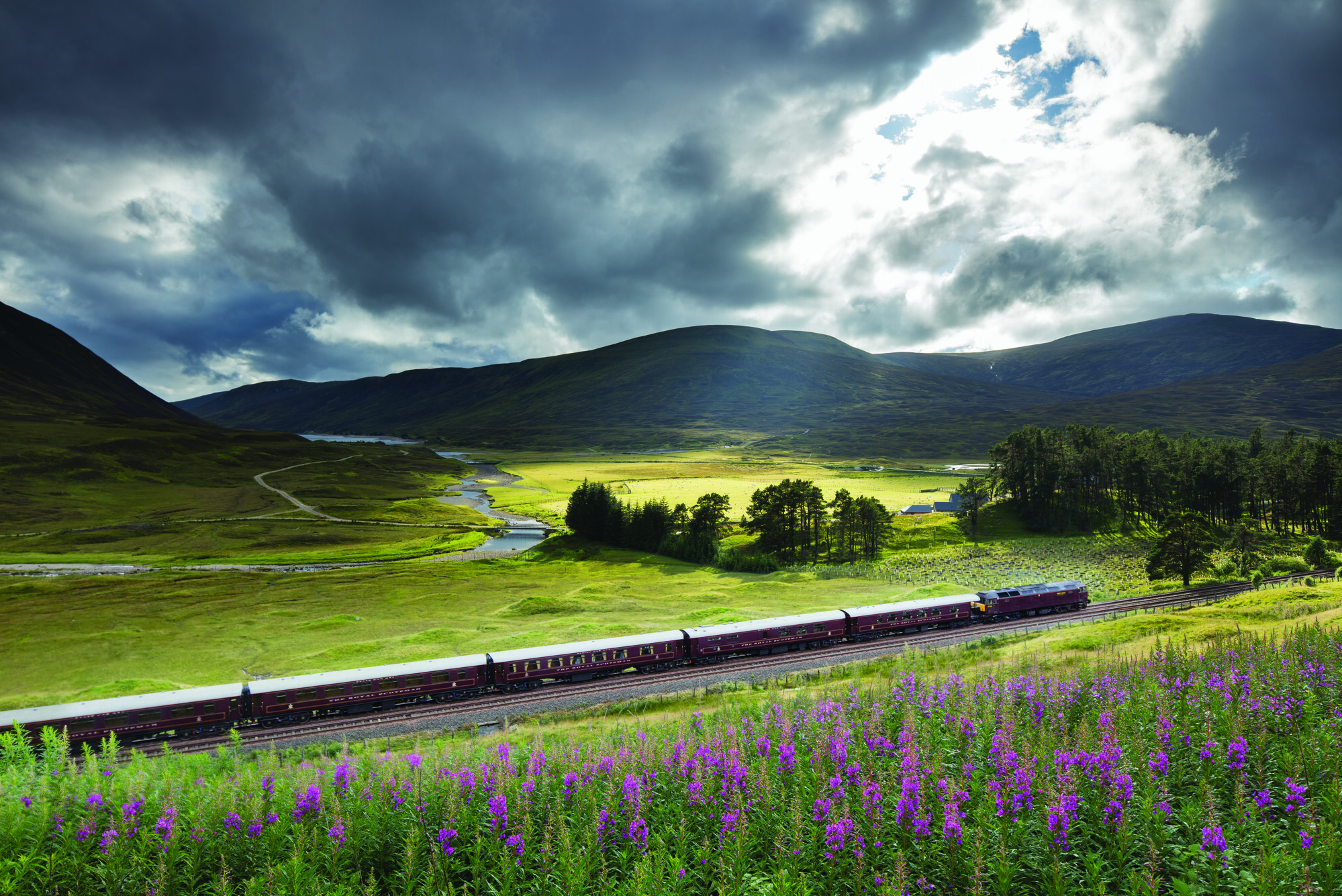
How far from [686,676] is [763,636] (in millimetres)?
7682

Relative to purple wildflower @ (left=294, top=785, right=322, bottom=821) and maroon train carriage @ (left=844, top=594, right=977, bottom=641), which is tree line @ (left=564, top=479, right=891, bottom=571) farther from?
purple wildflower @ (left=294, top=785, right=322, bottom=821)

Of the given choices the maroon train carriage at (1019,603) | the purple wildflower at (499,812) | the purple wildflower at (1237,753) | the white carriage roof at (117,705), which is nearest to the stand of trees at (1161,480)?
the maroon train carriage at (1019,603)

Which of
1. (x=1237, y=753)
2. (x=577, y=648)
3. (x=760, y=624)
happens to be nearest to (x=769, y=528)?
(x=760, y=624)

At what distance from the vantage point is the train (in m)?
32.2

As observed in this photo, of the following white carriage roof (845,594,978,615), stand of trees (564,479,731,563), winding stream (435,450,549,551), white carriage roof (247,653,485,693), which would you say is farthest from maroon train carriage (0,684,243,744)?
winding stream (435,450,549,551)

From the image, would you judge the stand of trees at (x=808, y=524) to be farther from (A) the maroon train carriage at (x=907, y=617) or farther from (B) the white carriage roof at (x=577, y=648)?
(B) the white carriage roof at (x=577, y=648)

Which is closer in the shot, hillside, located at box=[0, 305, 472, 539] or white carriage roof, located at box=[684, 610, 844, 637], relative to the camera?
white carriage roof, located at box=[684, 610, 844, 637]

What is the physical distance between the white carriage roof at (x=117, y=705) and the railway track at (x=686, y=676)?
2.12 meters

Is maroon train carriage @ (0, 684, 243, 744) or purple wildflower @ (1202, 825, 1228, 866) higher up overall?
Answer: purple wildflower @ (1202, 825, 1228, 866)

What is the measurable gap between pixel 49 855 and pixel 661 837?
342 inches

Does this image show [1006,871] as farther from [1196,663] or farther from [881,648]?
[881,648]

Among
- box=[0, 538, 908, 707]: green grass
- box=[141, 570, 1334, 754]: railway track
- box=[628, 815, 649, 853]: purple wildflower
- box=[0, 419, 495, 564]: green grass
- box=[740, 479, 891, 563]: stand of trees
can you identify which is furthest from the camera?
box=[0, 419, 495, 564]: green grass

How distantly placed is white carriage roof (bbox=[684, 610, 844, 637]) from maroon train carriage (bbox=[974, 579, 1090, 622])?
14.9 m

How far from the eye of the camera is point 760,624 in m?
44.5
